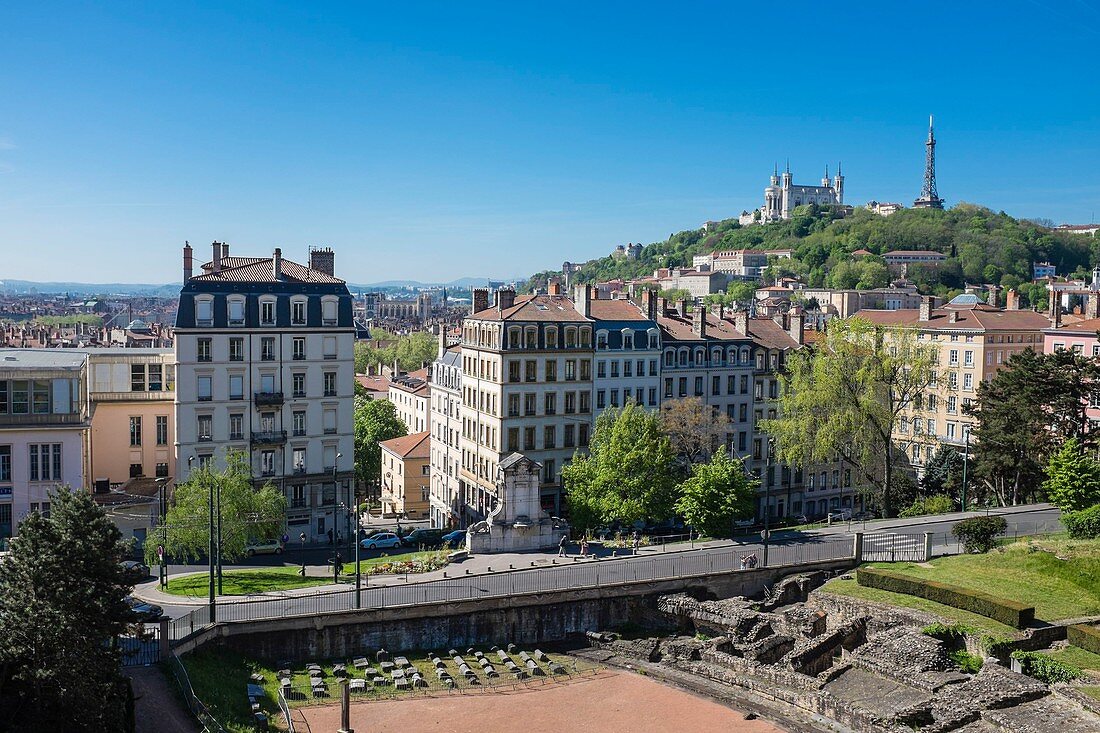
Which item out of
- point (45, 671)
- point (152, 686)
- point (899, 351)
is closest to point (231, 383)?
point (152, 686)

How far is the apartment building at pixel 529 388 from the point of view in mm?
60344

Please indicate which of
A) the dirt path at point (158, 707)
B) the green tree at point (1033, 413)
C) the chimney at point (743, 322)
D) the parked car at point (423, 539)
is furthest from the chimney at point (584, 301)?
the dirt path at point (158, 707)

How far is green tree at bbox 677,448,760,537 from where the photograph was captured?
1919 inches

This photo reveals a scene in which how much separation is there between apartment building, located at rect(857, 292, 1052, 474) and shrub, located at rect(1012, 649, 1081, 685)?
45.4 m

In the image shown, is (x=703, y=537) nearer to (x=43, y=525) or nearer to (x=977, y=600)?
(x=977, y=600)

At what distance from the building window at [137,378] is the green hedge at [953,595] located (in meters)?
42.1

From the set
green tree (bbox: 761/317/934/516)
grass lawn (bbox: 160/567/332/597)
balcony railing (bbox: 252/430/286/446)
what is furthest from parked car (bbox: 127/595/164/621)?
green tree (bbox: 761/317/934/516)

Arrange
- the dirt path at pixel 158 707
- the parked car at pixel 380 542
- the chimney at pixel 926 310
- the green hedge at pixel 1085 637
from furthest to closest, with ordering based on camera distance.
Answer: the chimney at pixel 926 310, the parked car at pixel 380 542, the green hedge at pixel 1085 637, the dirt path at pixel 158 707

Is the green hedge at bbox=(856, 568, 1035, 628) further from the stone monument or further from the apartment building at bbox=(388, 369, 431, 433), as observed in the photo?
the apartment building at bbox=(388, 369, 431, 433)

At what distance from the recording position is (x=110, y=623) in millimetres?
26062

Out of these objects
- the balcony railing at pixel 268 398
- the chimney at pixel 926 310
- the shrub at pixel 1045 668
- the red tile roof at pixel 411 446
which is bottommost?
the shrub at pixel 1045 668

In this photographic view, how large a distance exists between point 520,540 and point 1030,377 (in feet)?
107

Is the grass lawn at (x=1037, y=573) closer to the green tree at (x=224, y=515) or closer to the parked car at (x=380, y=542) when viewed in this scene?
the parked car at (x=380, y=542)

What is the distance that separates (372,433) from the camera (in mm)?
83500
